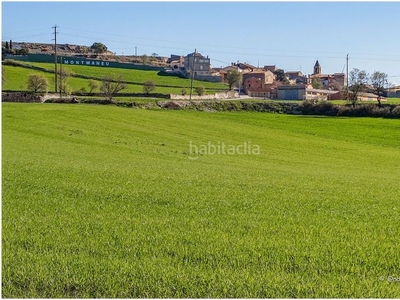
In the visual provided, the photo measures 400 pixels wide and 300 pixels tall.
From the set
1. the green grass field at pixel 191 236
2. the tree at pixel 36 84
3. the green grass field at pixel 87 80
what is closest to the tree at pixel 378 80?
the green grass field at pixel 87 80

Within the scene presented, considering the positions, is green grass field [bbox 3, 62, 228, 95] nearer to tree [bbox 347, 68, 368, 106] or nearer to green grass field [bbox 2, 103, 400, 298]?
tree [bbox 347, 68, 368, 106]

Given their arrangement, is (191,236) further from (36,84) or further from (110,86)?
(36,84)

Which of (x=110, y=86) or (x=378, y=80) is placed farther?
(x=378, y=80)

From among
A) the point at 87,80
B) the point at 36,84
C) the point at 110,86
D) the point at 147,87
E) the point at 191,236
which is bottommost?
the point at 191,236

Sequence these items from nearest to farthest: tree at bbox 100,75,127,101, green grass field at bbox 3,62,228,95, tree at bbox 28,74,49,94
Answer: tree at bbox 100,75,127,101
tree at bbox 28,74,49,94
green grass field at bbox 3,62,228,95

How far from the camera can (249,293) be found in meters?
5.77

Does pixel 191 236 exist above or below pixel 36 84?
below

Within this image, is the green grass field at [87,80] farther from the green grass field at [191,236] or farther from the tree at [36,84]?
the green grass field at [191,236]

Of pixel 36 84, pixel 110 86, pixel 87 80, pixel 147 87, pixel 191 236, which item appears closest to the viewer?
pixel 191 236

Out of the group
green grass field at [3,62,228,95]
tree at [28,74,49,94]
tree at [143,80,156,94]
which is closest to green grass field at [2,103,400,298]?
tree at [28,74,49,94]

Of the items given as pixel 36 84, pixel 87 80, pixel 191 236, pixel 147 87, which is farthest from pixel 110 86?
pixel 191 236

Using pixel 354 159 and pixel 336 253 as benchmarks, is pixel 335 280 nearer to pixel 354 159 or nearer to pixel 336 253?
pixel 336 253

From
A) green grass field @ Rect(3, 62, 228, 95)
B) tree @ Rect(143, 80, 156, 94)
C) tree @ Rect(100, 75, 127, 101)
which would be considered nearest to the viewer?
tree @ Rect(100, 75, 127, 101)

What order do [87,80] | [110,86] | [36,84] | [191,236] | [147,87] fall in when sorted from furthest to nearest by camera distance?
[87,80] → [147,87] → [36,84] → [110,86] → [191,236]
